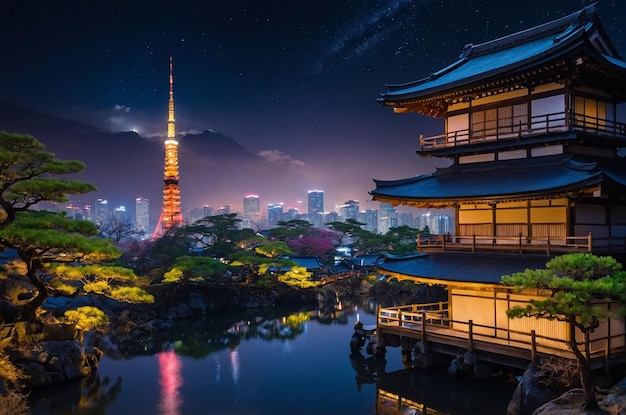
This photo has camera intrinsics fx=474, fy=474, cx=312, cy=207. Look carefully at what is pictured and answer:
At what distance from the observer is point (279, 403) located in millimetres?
15523

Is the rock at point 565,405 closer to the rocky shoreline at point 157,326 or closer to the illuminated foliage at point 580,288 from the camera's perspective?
the rocky shoreline at point 157,326

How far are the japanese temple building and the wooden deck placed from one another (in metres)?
0.05

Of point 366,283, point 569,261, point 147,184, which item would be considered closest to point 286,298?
point 366,283

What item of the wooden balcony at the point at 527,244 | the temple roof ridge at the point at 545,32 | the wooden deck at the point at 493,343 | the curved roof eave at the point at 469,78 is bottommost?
the wooden deck at the point at 493,343

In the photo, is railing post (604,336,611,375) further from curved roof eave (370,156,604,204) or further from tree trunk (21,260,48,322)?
tree trunk (21,260,48,322)

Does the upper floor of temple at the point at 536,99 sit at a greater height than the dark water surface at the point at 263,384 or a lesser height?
greater

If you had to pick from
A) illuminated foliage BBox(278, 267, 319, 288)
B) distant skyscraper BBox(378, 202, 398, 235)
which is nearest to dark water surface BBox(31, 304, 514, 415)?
illuminated foliage BBox(278, 267, 319, 288)

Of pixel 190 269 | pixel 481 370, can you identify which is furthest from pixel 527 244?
pixel 190 269

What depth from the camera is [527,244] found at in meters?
15.5

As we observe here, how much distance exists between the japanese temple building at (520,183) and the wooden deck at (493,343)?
51 millimetres

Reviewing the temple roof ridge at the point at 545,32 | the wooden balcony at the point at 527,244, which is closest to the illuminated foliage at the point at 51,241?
the wooden balcony at the point at 527,244

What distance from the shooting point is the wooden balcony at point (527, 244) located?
14.6 meters

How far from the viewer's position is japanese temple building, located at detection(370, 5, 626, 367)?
14.7 meters

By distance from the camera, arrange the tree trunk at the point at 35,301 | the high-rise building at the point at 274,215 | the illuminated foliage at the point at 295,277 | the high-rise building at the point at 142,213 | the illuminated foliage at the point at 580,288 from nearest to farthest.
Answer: the illuminated foliage at the point at 580,288 < the tree trunk at the point at 35,301 < the illuminated foliage at the point at 295,277 < the high-rise building at the point at 142,213 < the high-rise building at the point at 274,215
